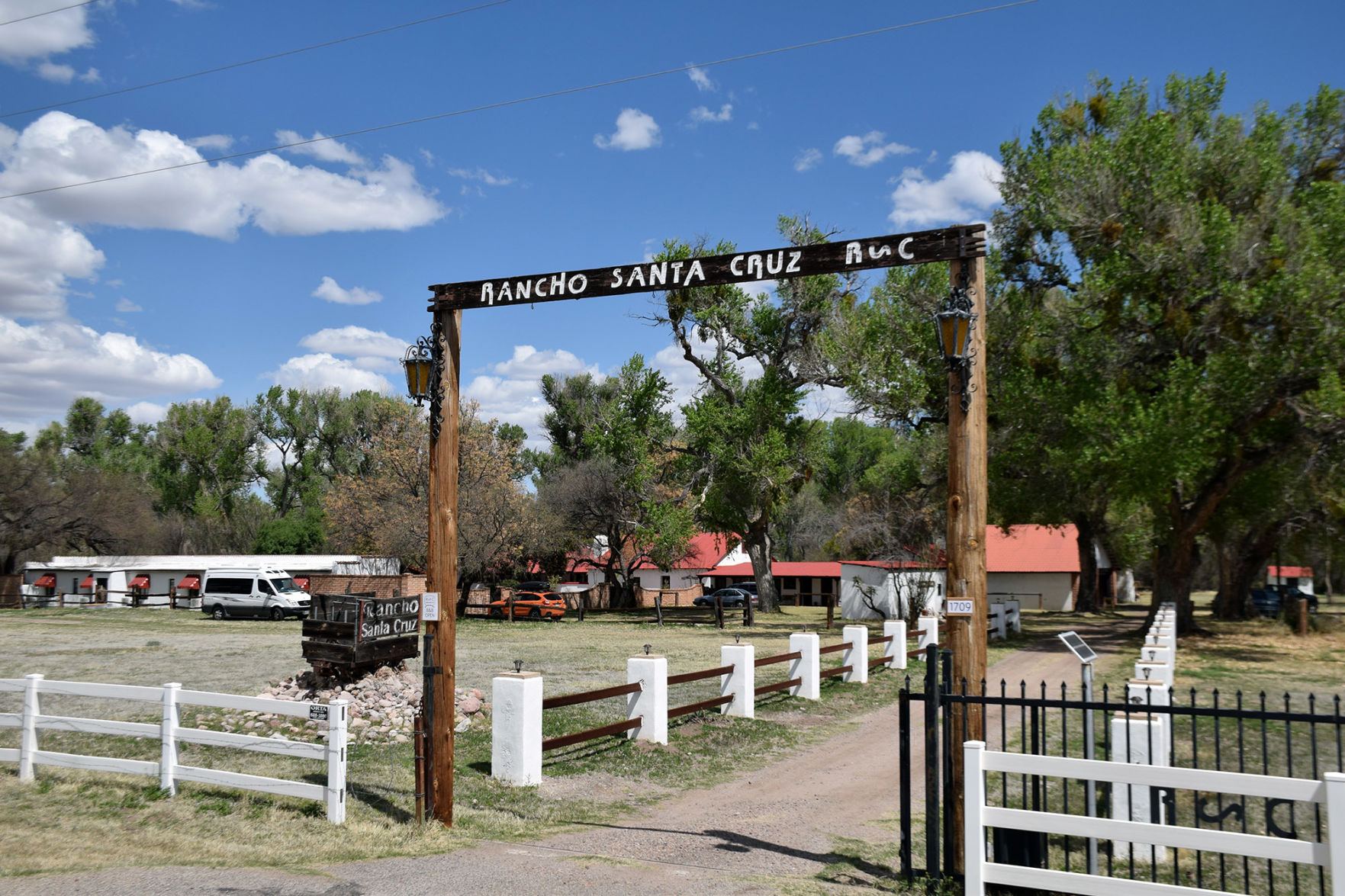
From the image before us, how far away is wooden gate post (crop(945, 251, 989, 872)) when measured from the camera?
22.7 feet

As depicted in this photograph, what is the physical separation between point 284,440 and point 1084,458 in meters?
72.9

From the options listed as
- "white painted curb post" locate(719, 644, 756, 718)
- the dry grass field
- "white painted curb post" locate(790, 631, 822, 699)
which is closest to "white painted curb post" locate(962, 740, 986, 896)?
the dry grass field

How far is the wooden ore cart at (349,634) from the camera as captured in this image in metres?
12.9

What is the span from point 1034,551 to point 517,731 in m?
52.8

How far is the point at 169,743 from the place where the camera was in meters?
9.08

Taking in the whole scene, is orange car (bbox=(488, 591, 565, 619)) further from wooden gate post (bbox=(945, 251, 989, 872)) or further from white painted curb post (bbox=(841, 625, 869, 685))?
wooden gate post (bbox=(945, 251, 989, 872))

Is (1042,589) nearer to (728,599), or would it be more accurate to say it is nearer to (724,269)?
(728,599)

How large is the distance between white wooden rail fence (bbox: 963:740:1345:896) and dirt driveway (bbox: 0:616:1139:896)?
1.17 meters

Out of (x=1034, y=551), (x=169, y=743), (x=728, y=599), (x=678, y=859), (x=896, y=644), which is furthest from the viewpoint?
(x=1034, y=551)

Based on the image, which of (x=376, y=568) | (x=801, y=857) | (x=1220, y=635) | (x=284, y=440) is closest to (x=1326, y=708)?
(x=801, y=857)

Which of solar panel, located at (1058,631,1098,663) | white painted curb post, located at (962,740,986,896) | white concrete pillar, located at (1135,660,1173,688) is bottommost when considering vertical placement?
white painted curb post, located at (962,740,986,896)

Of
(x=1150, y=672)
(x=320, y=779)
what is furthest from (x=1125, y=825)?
(x=320, y=779)

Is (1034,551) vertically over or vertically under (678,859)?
over

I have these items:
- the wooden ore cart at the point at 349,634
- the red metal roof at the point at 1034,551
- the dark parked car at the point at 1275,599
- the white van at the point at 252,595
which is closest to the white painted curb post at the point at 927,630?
the wooden ore cart at the point at 349,634
